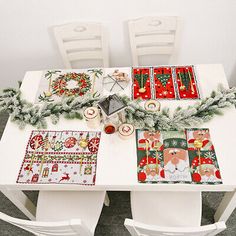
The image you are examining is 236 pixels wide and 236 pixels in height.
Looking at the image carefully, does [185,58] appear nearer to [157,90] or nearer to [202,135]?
[157,90]

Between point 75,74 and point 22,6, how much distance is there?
633mm

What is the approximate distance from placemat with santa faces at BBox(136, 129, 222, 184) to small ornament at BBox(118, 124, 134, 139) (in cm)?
6

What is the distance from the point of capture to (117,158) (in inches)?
51.9

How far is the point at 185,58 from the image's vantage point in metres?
2.18

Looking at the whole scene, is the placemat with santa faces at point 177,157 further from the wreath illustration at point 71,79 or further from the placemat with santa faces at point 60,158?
the wreath illustration at point 71,79

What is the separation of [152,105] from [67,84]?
24.5 inches

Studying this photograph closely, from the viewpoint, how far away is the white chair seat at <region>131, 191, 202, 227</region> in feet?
4.46

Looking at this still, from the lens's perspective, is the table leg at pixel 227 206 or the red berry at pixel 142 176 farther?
the table leg at pixel 227 206

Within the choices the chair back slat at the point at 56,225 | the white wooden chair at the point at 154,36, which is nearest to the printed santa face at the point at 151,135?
the chair back slat at the point at 56,225

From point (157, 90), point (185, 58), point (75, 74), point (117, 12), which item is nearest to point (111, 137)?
point (157, 90)

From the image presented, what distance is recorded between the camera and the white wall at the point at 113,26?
5.81 feet

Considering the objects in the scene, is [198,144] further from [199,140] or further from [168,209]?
[168,209]

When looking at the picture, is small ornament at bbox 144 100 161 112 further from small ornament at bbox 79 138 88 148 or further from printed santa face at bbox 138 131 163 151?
small ornament at bbox 79 138 88 148

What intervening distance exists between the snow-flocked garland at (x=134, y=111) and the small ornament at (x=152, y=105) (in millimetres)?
27
